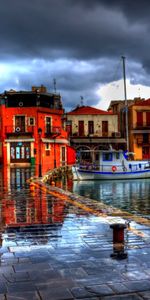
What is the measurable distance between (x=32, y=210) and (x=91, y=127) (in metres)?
49.3

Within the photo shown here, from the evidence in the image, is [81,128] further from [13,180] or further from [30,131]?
[13,180]

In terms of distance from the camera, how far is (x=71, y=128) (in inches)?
2429

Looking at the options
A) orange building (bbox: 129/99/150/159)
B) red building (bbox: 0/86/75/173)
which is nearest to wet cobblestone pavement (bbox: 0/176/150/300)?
red building (bbox: 0/86/75/173)

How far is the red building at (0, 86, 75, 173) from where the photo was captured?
161 ft

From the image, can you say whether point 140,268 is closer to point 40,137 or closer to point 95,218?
point 95,218

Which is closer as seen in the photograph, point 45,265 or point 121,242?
point 45,265

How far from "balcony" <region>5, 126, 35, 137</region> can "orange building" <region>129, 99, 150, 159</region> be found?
18.2 metres

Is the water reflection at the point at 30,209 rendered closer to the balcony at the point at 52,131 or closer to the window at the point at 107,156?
the window at the point at 107,156

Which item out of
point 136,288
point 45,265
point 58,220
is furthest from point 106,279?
point 58,220

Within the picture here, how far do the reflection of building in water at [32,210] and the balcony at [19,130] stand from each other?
33.3 m

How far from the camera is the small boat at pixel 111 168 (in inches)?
1459

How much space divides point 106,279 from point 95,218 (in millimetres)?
5279

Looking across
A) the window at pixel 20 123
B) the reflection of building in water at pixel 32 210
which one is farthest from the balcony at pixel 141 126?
the reflection of building in water at pixel 32 210

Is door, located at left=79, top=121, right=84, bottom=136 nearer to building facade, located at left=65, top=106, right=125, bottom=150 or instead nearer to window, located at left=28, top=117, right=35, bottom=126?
building facade, located at left=65, top=106, right=125, bottom=150
